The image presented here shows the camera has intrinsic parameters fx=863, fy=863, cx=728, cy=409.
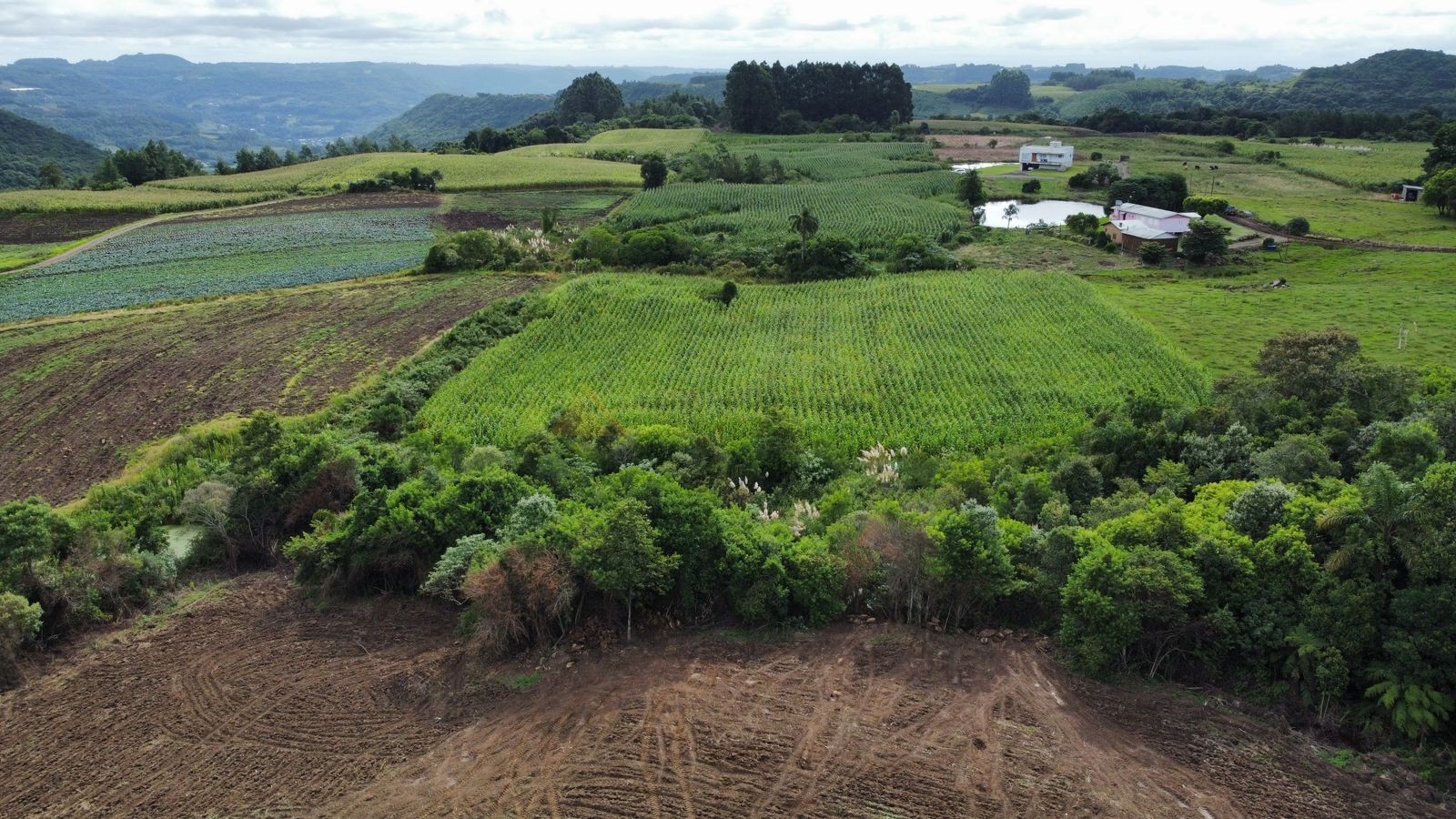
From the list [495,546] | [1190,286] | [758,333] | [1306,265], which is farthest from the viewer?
[1306,265]

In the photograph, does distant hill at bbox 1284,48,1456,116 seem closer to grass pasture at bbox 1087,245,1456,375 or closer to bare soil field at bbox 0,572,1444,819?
grass pasture at bbox 1087,245,1456,375

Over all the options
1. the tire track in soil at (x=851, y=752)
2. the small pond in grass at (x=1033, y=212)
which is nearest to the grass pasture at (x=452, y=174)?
the small pond in grass at (x=1033, y=212)

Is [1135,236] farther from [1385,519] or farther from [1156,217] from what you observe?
[1385,519]

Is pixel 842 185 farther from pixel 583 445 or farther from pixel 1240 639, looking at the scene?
pixel 1240 639

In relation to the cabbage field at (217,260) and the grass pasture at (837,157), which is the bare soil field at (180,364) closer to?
the cabbage field at (217,260)

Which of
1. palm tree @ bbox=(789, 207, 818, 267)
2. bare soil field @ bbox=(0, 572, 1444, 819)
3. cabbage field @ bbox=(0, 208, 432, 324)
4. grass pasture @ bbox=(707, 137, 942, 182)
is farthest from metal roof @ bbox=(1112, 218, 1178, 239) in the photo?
cabbage field @ bbox=(0, 208, 432, 324)

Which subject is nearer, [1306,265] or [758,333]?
[758,333]

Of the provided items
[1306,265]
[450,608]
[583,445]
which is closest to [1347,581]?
[450,608]
